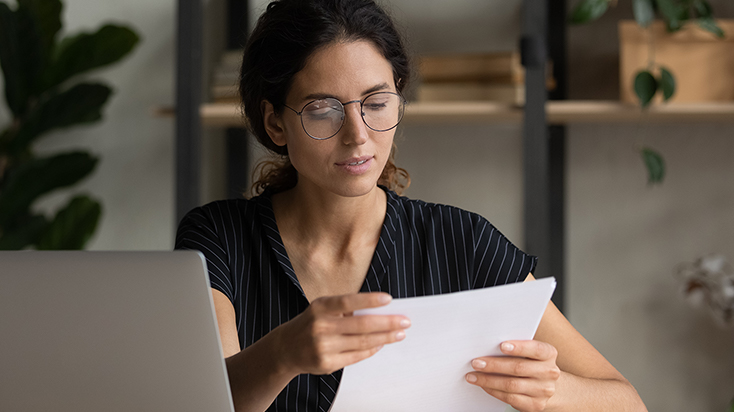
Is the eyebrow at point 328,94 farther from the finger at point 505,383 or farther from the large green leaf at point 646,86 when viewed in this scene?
the large green leaf at point 646,86

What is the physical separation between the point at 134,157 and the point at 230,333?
1488 mm

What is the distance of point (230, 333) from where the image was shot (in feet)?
2.90

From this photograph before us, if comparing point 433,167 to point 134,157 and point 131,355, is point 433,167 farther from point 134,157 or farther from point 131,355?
point 131,355

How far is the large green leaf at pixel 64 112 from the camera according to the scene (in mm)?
1854

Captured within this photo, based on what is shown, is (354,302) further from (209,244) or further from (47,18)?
(47,18)

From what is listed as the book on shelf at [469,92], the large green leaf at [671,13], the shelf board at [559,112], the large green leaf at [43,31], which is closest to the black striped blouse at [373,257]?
the shelf board at [559,112]

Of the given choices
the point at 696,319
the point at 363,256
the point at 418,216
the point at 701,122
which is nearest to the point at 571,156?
the point at 701,122

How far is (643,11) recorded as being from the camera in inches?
60.2

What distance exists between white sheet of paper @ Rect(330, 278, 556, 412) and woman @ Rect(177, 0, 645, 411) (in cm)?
10

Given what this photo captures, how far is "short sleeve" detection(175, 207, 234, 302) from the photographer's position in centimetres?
98

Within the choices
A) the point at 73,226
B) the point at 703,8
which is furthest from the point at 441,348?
the point at 73,226

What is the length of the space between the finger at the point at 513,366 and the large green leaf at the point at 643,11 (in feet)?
3.84

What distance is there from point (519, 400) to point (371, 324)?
0.24 metres

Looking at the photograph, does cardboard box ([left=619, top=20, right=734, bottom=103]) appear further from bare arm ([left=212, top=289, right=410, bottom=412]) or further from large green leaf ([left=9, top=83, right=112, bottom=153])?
large green leaf ([left=9, top=83, right=112, bottom=153])
